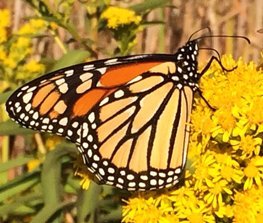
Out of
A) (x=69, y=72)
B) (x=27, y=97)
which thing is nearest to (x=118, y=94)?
(x=69, y=72)

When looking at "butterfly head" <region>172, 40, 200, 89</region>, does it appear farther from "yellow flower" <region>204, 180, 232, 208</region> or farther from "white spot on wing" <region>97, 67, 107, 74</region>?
"yellow flower" <region>204, 180, 232, 208</region>

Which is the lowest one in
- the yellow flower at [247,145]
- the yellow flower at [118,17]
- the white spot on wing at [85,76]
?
the yellow flower at [247,145]

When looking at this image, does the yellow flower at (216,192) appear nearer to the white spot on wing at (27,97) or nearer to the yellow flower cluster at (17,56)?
the white spot on wing at (27,97)

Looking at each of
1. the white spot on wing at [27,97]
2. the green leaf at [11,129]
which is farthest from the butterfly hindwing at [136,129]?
the green leaf at [11,129]

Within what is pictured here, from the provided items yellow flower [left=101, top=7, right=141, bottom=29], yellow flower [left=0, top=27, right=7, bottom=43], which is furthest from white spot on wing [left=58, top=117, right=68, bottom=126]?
yellow flower [left=0, top=27, right=7, bottom=43]

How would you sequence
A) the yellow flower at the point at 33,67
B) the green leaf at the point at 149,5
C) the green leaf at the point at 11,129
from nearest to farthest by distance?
the green leaf at the point at 11,129, the green leaf at the point at 149,5, the yellow flower at the point at 33,67

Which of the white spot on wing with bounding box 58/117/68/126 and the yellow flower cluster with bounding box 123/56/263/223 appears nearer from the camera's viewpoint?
the yellow flower cluster with bounding box 123/56/263/223

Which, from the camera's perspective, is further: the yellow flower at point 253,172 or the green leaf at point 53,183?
the green leaf at point 53,183
